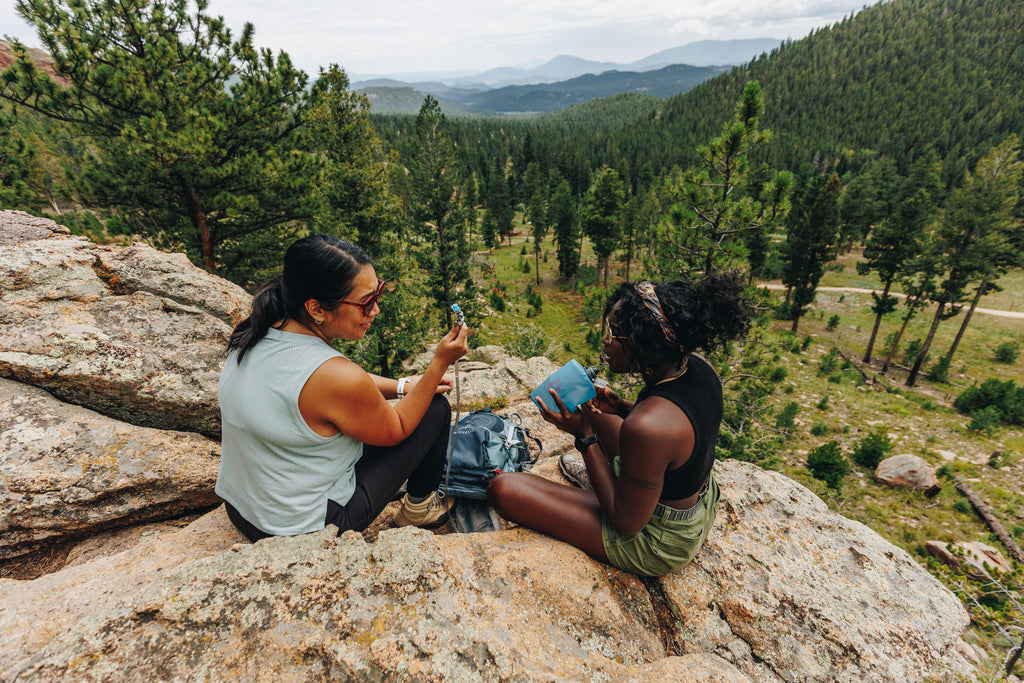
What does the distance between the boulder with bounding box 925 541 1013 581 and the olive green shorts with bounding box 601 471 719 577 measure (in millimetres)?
7033

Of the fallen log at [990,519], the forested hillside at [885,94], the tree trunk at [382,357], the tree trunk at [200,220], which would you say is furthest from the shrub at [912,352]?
the forested hillside at [885,94]

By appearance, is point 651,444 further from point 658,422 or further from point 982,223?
point 982,223

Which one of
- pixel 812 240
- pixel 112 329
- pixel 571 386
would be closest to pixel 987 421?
pixel 812 240

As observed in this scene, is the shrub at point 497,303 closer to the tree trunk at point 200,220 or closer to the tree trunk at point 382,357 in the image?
the tree trunk at point 382,357

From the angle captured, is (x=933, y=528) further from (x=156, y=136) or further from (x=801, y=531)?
(x=156, y=136)

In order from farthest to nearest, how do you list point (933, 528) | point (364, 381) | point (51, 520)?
point (933, 528) < point (51, 520) < point (364, 381)

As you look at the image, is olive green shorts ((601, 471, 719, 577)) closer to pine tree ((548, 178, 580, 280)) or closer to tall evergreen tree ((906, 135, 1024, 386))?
tall evergreen tree ((906, 135, 1024, 386))

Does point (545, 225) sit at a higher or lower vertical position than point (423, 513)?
lower

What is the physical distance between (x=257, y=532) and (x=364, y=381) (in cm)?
118

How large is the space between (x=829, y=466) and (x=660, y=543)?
12310 millimetres

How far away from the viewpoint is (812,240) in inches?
1032

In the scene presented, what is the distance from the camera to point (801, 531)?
3.19 meters

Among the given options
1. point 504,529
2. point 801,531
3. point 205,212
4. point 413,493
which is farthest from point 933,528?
point 205,212

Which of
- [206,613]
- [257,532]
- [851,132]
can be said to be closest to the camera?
[206,613]
